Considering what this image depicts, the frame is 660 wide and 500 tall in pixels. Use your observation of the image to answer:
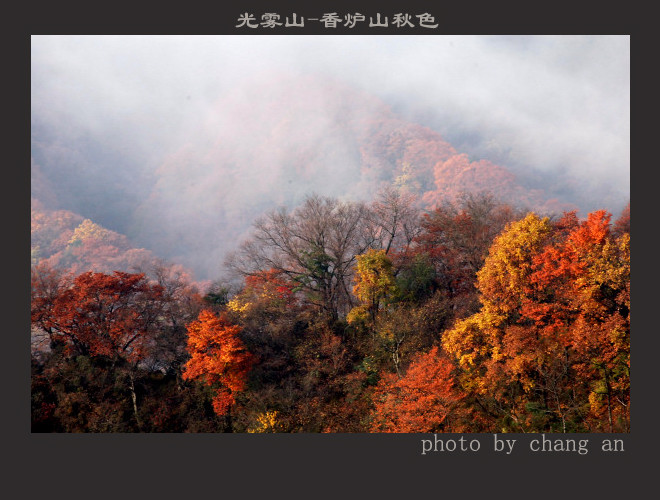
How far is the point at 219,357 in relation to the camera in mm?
19500

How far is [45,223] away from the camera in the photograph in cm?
4469

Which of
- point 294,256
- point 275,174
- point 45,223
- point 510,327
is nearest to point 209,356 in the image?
point 294,256

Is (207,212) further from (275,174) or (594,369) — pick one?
(594,369)

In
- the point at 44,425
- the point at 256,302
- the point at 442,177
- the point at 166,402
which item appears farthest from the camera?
the point at 442,177

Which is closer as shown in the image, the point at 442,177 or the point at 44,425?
the point at 44,425

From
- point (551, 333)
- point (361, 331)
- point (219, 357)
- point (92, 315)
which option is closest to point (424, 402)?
point (551, 333)

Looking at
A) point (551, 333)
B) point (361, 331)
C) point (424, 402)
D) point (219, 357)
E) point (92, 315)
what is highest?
point (92, 315)

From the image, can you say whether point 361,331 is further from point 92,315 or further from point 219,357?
point 92,315

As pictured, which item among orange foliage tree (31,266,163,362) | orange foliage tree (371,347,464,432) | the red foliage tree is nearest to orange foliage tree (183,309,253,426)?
the red foliage tree

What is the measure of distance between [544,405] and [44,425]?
65.9 ft

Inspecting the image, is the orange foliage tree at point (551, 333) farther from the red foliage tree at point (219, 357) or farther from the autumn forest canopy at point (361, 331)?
the red foliage tree at point (219, 357)

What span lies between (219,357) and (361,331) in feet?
22.8

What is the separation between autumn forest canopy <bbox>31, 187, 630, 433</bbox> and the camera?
16094 mm

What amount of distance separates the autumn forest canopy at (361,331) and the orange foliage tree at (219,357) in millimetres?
69
